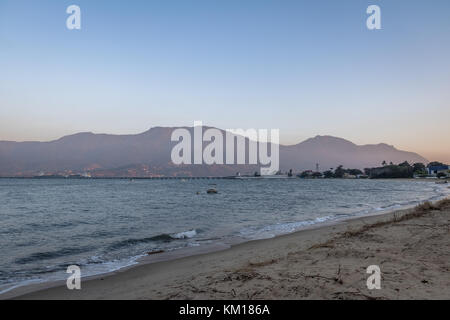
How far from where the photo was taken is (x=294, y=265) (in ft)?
24.8

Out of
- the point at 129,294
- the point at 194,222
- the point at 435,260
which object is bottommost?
the point at 194,222

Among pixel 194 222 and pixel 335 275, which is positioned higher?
pixel 335 275

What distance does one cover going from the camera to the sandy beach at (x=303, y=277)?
219 inches

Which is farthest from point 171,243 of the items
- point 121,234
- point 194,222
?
point 194,222

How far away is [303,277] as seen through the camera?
20.7 feet

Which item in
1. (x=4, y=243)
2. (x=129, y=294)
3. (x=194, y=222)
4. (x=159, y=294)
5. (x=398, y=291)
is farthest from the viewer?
(x=194, y=222)

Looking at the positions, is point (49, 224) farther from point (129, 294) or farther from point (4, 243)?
point (129, 294)

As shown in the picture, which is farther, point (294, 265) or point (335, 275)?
point (294, 265)

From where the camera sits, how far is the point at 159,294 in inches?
246

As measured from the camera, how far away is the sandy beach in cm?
555

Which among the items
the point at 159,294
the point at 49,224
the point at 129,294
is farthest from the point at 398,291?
the point at 49,224

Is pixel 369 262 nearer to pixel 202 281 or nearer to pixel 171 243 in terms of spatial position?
pixel 202 281
